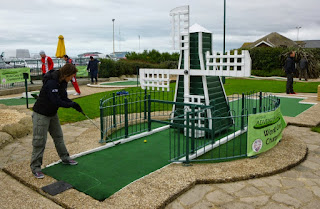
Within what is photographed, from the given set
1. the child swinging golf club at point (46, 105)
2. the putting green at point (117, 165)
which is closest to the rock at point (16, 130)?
the putting green at point (117, 165)

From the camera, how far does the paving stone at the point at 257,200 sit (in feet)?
13.3

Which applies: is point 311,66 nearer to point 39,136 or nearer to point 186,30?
point 186,30

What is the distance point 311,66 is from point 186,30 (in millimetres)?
23353

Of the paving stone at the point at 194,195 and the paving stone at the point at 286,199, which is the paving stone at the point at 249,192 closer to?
the paving stone at the point at 286,199

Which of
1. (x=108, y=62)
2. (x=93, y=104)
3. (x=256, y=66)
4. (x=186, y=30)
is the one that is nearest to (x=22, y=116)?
(x=93, y=104)

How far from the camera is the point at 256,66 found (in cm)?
3128

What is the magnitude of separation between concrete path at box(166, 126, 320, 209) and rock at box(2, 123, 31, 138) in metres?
4.69

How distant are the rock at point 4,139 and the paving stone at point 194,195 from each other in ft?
14.2

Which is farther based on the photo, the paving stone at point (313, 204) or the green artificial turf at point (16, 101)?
the green artificial turf at point (16, 101)

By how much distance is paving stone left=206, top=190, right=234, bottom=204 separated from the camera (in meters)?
4.12

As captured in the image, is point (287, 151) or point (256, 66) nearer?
point (287, 151)

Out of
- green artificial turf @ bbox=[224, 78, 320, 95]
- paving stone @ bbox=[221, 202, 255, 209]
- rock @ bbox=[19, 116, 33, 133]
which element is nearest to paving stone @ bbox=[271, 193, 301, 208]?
paving stone @ bbox=[221, 202, 255, 209]

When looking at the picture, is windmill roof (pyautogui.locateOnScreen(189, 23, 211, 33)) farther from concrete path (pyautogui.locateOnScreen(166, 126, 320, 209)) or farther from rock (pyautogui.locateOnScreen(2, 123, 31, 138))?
rock (pyautogui.locateOnScreen(2, 123, 31, 138))

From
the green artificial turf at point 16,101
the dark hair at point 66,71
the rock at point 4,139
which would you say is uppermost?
the dark hair at point 66,71
